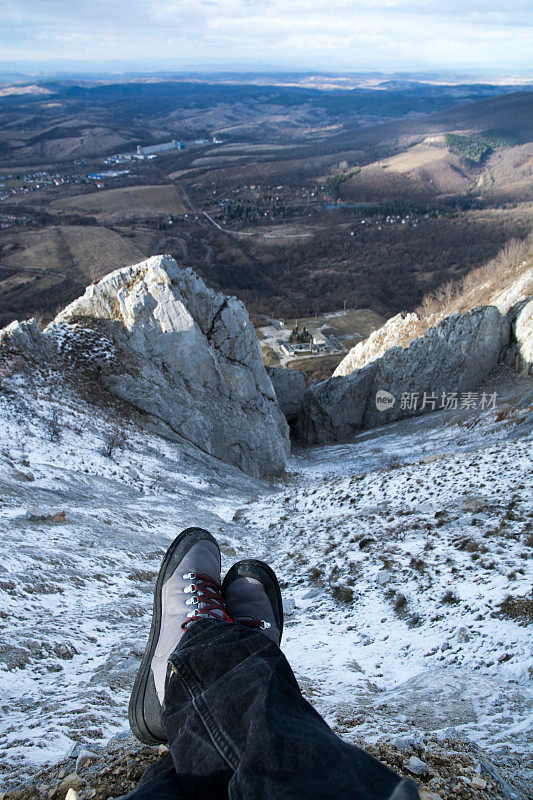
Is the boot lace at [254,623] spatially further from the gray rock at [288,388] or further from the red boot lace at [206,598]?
the gray rock at [288,388]

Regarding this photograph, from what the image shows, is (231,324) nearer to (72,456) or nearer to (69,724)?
(72,456)

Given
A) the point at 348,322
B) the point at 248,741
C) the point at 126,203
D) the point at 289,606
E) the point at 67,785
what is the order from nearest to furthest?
1. the point at 248,741
2. the point at 67,785
3. the point at 289,606
4. the point at 348,322
5. the point at 126,203

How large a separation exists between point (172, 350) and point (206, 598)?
17832 millimetres

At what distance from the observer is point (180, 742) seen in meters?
2.71

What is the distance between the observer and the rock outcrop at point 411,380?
2900 centimetres

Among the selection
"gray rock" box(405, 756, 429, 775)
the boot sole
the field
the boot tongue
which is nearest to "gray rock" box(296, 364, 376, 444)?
the boot tongue

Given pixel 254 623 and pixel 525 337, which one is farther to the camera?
pixel 525 337

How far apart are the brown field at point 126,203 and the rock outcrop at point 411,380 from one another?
114m

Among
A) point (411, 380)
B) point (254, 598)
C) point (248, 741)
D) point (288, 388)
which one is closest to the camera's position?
point (248, 741)

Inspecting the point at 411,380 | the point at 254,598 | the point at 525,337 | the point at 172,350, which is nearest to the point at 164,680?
the point at 254,598

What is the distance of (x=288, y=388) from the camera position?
35.8 m

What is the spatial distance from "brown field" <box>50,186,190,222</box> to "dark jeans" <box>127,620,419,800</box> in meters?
140

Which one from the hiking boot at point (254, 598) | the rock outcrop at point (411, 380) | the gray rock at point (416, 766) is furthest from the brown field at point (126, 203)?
the gray rock at point (416, 766)

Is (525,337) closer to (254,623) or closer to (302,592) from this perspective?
(302,592)
